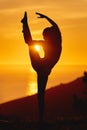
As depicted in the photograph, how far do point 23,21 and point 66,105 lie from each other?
17061mm

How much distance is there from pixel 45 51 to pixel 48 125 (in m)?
3.28

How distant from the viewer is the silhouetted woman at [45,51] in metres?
19.2

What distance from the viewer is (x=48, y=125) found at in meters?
20.4

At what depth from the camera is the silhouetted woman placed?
1919cm

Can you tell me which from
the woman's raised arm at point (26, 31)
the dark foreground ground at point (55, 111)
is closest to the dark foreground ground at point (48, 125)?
the dark foreground ground at point (55, 111)

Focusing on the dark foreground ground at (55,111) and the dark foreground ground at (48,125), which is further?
the dark foreground ground at (55,111)

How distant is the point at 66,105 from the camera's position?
35719 millimetres

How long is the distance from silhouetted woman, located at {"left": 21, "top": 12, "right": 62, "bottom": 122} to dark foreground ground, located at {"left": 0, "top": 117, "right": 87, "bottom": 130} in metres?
0.94

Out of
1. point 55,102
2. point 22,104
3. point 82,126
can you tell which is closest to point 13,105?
point 22,104

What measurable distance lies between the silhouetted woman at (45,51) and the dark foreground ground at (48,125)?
0.94 m

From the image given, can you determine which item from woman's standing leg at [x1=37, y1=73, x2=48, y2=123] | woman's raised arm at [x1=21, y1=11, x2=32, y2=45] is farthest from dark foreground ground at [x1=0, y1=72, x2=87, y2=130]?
woman's raised arm at [x1=21, y1=11, x2=32, y2=45]

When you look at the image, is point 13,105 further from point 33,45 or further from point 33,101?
point 33,45

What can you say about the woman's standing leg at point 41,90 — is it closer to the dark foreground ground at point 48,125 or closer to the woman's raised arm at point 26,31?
the dark foreground ground at point 48,125

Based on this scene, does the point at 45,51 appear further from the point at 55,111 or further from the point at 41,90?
the point at 55,111
